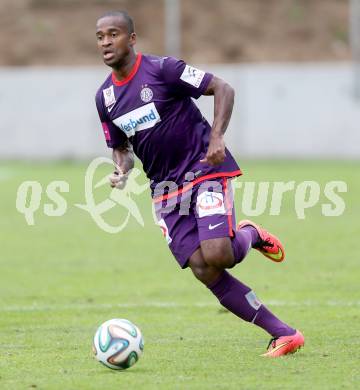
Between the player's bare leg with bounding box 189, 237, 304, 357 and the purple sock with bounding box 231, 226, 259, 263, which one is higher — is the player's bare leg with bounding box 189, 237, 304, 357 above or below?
below

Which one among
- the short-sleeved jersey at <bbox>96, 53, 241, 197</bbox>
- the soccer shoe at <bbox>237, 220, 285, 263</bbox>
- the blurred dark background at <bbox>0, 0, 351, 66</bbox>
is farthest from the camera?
the blurred dark background at <bbox>0, 0, 351, 66</bbox>

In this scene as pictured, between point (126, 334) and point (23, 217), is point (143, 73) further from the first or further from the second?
point (23, 217)

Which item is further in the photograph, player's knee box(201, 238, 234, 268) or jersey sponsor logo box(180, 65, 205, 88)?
jersey sponsor logo box(180, 65, 205, 88)

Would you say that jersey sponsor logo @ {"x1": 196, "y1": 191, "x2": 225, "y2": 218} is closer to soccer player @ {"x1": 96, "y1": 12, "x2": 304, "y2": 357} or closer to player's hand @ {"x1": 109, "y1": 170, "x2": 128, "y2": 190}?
soccer player @ {"x1": 96, "y1": 12, "x2": 304, "y2": 357}

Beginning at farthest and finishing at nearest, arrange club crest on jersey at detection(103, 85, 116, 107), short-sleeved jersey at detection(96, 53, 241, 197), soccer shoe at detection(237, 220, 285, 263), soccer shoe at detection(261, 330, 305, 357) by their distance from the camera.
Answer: soccer shoe at detection(237, 220, 285, 263), club crest on jersey at detection(103, 85, 116, 107), short-sleeved jersey at detection(96, 53, 241, 197), soccer shoe at detection(261, 330, 305, 357)

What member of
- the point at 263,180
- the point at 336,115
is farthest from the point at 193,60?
the point at 263,180

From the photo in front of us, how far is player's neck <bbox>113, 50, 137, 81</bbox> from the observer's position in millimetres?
7863

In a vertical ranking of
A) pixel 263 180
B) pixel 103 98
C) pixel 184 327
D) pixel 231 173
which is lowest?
pixel 263 180

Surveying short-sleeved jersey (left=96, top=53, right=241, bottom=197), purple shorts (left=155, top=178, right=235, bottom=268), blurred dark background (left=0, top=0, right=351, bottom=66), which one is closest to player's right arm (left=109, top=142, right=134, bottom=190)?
short-sleeved jersey (left=96, top=53, right=241, bottom=197)

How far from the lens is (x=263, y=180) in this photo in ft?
81.0

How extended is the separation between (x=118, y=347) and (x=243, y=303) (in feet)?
3.69

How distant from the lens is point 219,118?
299 inches

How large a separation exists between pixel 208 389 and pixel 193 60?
37309mm

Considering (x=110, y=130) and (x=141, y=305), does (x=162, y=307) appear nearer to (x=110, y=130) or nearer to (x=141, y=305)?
(x=141, y=305)
